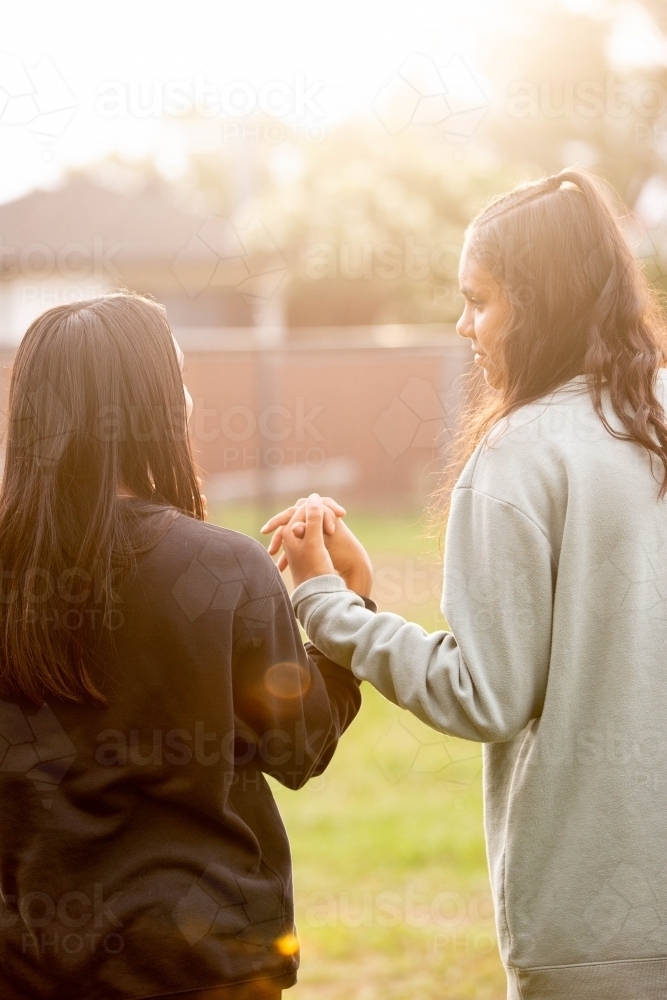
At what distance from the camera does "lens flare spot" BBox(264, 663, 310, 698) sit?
1314mm

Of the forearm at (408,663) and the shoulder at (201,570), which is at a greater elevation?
the shoulder at (201,570)

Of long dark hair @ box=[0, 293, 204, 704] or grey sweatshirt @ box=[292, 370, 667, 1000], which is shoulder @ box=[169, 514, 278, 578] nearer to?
long dark hair @ box=[0, 293, 204, 704]

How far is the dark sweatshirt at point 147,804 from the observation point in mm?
1257

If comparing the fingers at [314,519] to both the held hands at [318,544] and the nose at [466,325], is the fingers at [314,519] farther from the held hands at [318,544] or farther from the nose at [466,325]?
the nose at [466,325]

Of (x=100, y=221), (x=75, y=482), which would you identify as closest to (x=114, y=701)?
(x=75, y=482)

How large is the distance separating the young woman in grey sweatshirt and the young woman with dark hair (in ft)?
0.88

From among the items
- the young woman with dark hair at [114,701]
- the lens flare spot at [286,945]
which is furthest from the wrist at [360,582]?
the lens flare spot at [286,945]

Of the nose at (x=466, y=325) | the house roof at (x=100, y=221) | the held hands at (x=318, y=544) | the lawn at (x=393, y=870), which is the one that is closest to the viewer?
the nose at (x=466, y=325)

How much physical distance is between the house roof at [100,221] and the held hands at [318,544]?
16995mm

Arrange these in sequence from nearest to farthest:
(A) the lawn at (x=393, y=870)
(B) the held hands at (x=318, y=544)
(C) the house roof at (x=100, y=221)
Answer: (B) the held hands at (x=318, y=544) → (A) the lawn at (x=393, y=870) → (C) the house roof at (x=100, y=221)

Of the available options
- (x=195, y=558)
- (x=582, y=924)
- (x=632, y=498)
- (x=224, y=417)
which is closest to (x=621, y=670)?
(x=632, y=498)

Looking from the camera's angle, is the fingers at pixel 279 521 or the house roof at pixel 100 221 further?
the house roof at pixel 100 221

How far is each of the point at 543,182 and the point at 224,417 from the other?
25.6 feet

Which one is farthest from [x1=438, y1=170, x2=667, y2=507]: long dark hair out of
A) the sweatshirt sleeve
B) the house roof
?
the house roof
